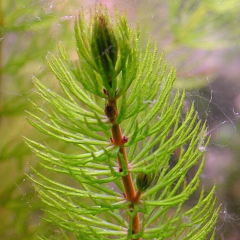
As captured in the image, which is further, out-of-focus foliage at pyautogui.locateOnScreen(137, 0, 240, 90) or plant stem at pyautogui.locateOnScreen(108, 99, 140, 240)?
out-of-focus foliage at pyautogui.locateOnScreen(137, 0, 240, 90)

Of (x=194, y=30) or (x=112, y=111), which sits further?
(x=194, y=30)

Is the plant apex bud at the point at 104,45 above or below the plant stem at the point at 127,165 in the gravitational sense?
above

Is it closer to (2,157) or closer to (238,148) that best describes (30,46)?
(2,157)

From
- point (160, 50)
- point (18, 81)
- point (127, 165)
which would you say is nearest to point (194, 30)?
point (160, 50)

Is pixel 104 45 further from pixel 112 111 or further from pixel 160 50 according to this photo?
pixel 160 50

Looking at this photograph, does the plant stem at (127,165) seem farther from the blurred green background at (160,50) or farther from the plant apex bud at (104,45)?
the blurred green background at (160,50)

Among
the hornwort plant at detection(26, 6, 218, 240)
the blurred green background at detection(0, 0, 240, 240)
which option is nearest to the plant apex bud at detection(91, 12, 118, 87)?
the hornwort plant at detection(26, 6, 218, 240)

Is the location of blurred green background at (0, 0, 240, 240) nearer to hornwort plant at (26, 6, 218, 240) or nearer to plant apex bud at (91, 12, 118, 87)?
hornwort plant at (26, 6, 218, 240)

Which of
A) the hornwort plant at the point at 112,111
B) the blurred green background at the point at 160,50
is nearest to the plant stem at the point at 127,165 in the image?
the hornwort plant at the point at 112,111
